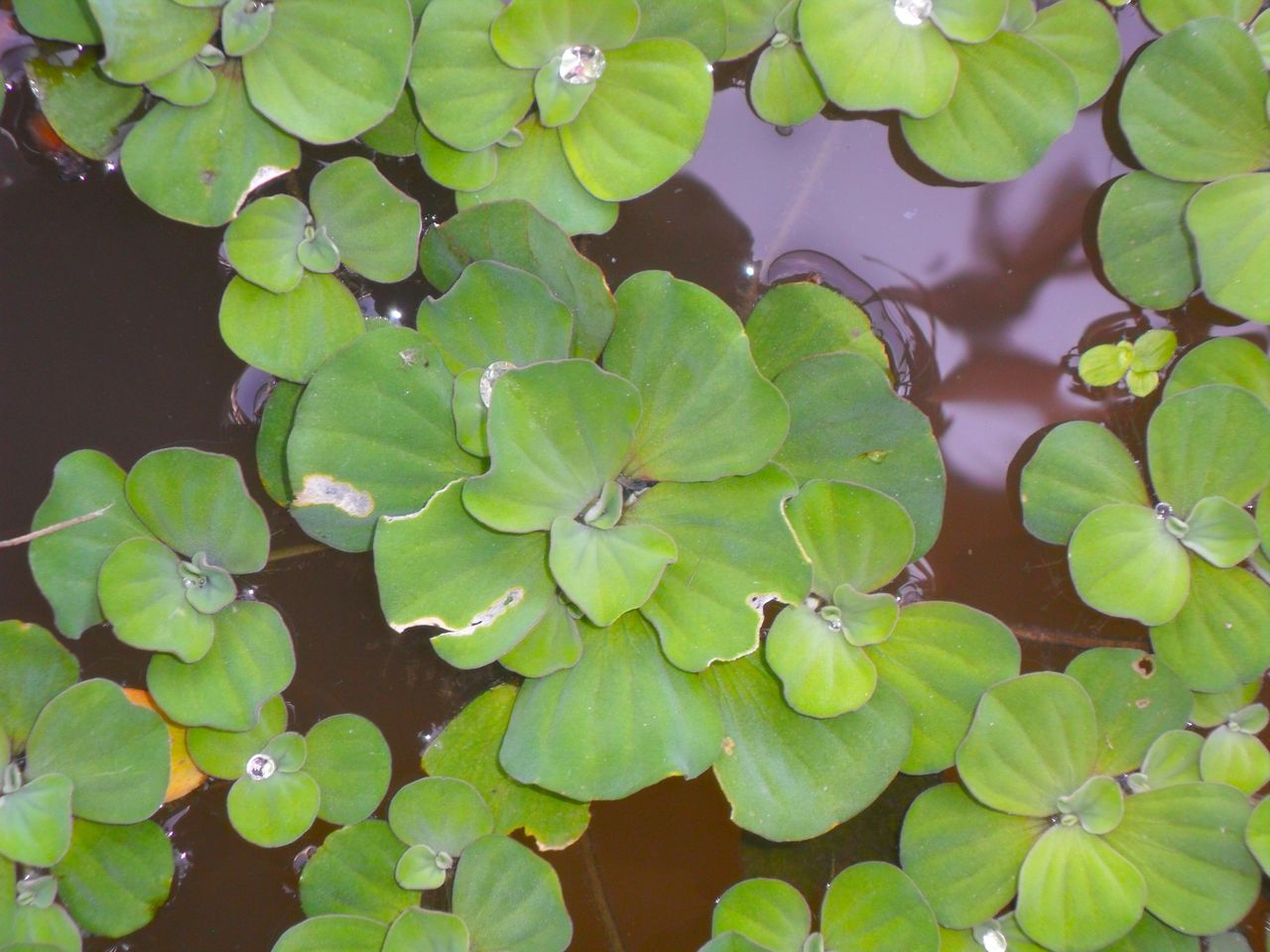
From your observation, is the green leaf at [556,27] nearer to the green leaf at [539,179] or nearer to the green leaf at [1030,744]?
the green leaf at [539,179]

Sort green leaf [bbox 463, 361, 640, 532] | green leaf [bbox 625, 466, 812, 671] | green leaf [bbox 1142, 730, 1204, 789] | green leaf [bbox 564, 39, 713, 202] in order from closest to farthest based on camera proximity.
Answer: green leaf [bbox 463, 361, 640, 532], green leaf [bbox 625, 466, 812, 671], green leaf [bbox 564, 39, 713, 202], green leaf [bbox 1142, 730, 1204, 789]

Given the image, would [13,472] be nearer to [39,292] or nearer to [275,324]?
[39,292]

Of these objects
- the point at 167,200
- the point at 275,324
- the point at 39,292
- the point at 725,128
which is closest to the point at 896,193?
the point at 725,128

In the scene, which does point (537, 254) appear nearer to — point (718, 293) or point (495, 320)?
point (495, 320)

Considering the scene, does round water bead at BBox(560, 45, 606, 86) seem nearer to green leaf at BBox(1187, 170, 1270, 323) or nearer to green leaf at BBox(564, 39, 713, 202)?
green leaf at BBox(564, 39, 713, 202)

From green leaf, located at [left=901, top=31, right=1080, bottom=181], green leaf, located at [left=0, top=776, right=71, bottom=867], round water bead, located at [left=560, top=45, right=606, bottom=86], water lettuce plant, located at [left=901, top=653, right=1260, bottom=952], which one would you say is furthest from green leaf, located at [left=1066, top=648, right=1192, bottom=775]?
green leaf, located at [left=0, top=776, right=71, bottom=867]
